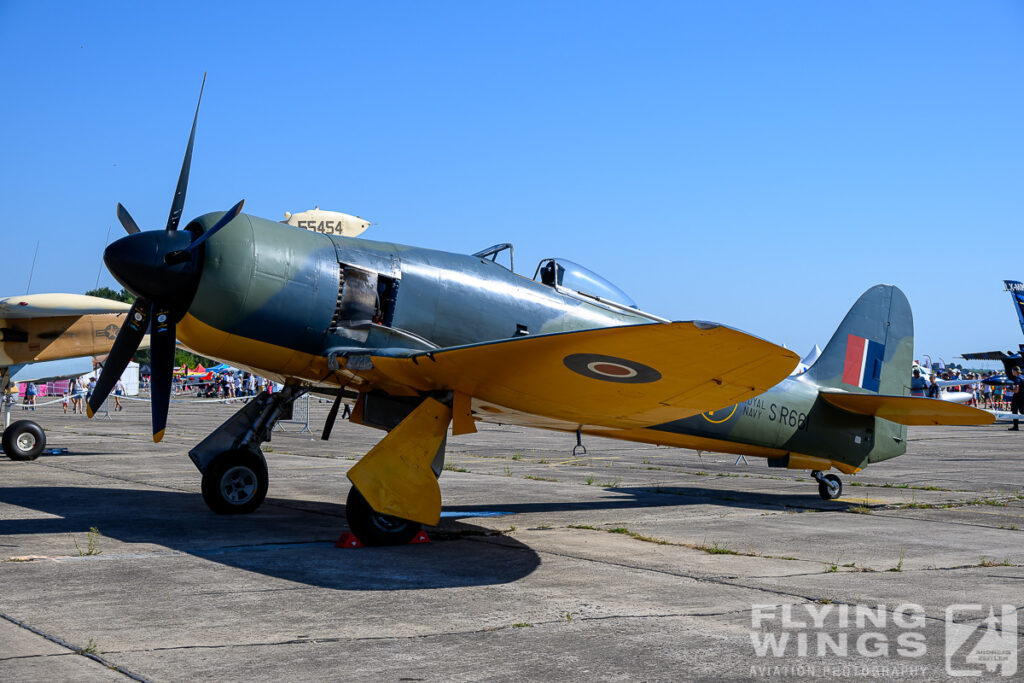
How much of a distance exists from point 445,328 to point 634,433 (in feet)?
8.11

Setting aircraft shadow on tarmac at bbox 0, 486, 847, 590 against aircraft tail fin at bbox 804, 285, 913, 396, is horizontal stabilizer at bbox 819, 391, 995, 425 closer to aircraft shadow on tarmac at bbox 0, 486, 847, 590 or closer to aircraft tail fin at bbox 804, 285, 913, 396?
aircraft tail fin at bbox 804, 285, 913, 396

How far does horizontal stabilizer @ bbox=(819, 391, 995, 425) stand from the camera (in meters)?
8.07

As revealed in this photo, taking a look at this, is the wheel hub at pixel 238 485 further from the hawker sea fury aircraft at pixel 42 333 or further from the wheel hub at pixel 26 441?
the wheel hub at pixel 26 441

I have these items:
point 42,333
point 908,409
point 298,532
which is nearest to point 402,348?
point 298,532

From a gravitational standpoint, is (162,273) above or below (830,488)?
above

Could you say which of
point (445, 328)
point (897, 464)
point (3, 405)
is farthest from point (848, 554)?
point (3, 405)

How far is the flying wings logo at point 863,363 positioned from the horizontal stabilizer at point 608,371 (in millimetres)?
4429

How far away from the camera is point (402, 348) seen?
7293mm

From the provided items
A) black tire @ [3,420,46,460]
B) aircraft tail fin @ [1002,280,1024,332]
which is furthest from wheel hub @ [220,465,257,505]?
aircraft tail fin @ [1002,280,1024,332]

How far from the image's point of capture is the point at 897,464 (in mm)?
16688

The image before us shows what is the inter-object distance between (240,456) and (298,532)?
140 cm

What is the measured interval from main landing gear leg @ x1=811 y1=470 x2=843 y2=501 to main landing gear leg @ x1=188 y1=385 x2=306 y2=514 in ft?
20.3

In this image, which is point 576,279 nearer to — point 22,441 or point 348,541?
point 348,541

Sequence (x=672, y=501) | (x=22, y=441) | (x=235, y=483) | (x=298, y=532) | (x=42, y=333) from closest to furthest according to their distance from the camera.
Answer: (x=298, y=532) < (x=235, y=483) < (x=672, y=501) < (x=22, y=441) < (x=42, y=333)
